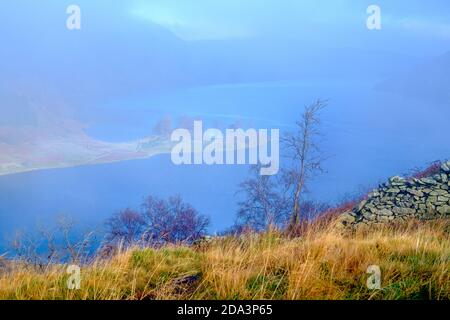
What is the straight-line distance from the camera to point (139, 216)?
19344 mm

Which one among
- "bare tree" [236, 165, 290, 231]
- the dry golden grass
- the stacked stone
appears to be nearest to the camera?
the dry golden grass

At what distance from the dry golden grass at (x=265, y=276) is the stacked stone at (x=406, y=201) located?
6.28 m

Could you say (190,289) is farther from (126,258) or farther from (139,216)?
(139,216)

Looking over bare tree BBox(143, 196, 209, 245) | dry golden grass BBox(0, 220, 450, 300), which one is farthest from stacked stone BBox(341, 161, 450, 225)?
bare tree BBox(143, 196, 209, 245)

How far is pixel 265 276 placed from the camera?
348 cm

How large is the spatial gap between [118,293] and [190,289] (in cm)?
51

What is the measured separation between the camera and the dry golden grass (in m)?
3.22

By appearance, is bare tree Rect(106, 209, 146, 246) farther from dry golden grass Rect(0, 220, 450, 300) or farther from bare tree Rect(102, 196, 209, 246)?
dry golden grass Rect(0, 220, 450, 300)

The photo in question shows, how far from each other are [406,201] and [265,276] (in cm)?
794

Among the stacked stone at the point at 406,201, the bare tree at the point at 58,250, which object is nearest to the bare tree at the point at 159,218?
the stacked stone at the point at 406,201

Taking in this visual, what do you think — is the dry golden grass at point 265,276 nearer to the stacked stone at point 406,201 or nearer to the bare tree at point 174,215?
the stacked stone at point 406,201

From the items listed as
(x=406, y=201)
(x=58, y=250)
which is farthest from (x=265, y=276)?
(x=406, y=201)

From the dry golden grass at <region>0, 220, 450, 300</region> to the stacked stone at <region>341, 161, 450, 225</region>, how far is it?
20.6ft

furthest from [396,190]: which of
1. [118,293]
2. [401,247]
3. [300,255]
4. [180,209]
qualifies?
[180,209]
